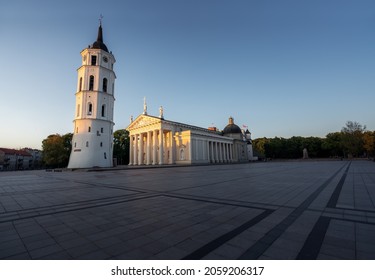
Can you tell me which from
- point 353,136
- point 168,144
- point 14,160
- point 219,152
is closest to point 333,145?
point 353,136

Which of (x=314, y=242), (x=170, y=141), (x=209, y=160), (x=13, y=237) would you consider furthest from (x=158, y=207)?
(x=209, y=160)

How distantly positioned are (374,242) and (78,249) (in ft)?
17.3

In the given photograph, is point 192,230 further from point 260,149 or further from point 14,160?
point 14,160

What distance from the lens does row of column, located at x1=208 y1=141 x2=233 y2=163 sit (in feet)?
206

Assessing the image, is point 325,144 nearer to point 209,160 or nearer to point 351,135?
point 351,135

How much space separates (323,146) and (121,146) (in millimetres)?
88771

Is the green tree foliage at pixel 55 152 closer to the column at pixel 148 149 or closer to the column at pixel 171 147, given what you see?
the column at pixel 148 149

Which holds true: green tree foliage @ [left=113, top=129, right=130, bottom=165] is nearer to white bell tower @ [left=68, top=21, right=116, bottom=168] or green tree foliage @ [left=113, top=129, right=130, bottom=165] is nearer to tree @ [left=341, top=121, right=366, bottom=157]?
white bell tower @ [left=68, top=21, right=116, bottom=168]

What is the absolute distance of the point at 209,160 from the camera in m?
59.8

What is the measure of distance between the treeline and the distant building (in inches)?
4702

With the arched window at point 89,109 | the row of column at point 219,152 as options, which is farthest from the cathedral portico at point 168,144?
the arched window at point 89,109

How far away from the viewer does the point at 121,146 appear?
229ft

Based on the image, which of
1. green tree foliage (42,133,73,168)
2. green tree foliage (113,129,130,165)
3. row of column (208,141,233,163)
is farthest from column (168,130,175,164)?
green tree foliage (42,133,73,168)

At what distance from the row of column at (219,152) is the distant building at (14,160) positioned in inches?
3346
